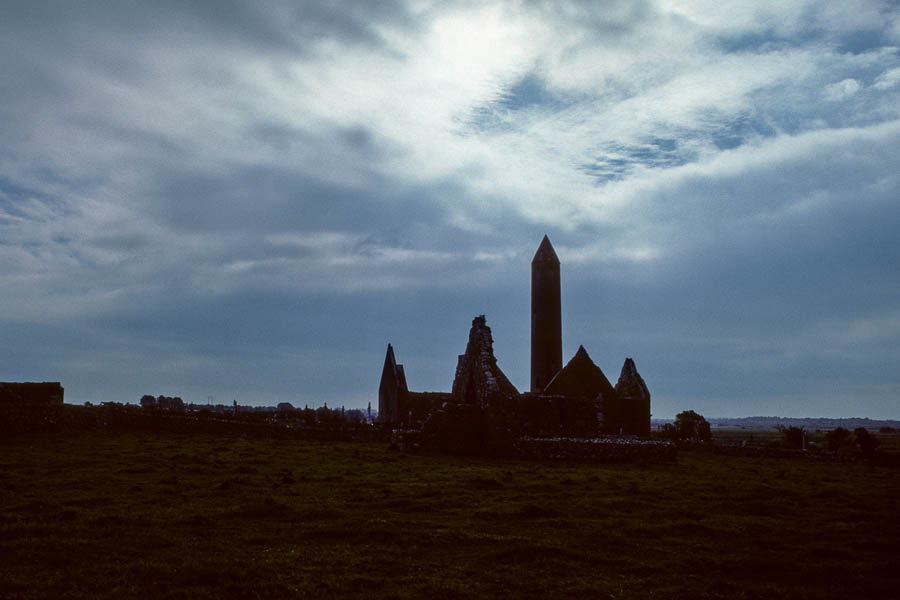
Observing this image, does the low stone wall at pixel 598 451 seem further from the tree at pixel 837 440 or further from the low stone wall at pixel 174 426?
the tree at pixel 837 440

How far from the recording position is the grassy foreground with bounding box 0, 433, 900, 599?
9.70 metres

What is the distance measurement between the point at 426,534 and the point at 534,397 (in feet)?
81.1

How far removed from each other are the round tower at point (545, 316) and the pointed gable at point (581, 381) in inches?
264

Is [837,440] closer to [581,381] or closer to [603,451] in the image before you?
[581,381]

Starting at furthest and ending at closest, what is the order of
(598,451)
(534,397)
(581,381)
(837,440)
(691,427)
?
(691,427) < (837,440) < (581,381) < (534,397) < (598,451)

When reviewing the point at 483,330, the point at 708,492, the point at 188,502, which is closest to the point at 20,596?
the point at 188,502

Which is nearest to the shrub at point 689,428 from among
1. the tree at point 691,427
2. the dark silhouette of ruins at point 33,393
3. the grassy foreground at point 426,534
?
the tree at point 691,427

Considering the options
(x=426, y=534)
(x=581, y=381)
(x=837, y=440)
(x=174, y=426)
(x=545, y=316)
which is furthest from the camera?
(x=545, y=316)

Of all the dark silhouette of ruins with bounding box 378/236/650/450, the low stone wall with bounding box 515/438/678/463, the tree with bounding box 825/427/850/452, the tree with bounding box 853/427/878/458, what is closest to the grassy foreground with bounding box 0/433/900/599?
the low stone wall with bounding box 515/438/678/463

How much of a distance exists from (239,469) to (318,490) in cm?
539

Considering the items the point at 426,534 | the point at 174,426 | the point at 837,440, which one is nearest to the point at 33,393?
the point at 174,426

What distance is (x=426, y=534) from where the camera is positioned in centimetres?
1270

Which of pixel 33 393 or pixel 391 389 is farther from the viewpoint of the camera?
pixel 391 389

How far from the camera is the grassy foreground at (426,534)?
9703mm
